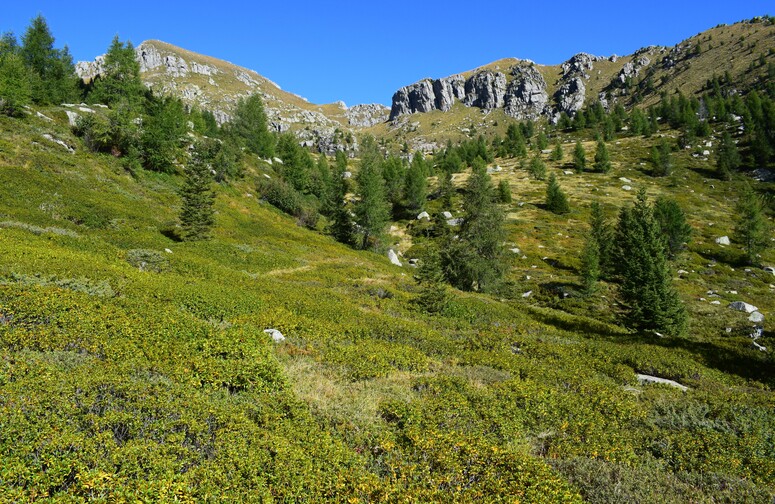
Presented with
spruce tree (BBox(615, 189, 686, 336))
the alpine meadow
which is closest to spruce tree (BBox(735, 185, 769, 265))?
the alpine meadow

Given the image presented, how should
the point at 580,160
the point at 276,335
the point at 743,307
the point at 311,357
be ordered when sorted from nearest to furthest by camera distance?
the point at 311,357, the point at 276,335, the point at 743,307, the point at 580,160

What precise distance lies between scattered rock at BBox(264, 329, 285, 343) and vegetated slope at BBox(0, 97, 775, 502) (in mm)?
350

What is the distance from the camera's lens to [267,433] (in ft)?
21.1

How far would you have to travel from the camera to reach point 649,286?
26.2m

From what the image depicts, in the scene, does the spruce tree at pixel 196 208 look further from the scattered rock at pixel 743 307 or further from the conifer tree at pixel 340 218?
the scattered rock at pixel 743 307

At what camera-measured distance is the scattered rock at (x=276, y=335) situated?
12.9 meters

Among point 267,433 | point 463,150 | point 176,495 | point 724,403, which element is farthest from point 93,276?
point 463,150

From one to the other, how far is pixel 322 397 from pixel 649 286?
2562cm

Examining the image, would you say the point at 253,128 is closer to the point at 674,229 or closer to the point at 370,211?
the point at 370,211

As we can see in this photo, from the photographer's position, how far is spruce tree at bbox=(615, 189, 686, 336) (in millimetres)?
25719

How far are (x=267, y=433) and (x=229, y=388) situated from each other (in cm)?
290

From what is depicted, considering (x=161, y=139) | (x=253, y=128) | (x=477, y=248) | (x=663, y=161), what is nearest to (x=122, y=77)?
(x=161, y=139)

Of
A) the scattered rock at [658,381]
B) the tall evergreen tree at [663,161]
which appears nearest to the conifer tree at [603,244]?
the scattered rock at [658,381]

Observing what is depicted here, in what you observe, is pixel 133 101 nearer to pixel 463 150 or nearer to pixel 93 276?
pixel 93 276
